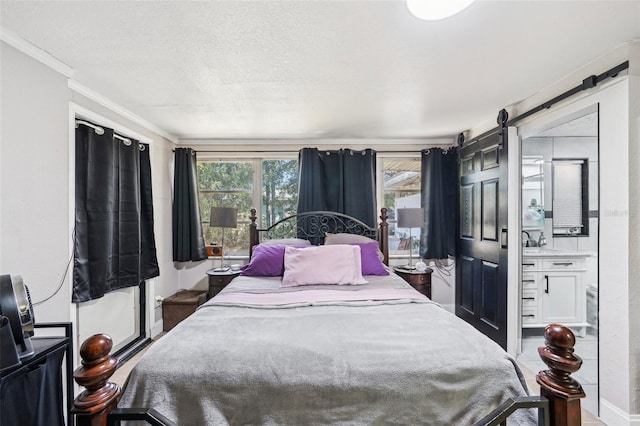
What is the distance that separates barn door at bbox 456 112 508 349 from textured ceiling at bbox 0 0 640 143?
22.6 inches

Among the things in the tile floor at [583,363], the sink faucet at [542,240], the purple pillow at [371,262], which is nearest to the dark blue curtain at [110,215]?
the purple pillow at [371,262]

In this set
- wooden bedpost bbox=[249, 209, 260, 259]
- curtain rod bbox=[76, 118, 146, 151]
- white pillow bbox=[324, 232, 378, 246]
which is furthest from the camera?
wooden bedpost bbox=[249, 209, 260, 259]

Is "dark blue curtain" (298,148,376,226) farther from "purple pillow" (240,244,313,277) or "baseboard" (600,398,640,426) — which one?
"baseboard" (600,398,640,426)

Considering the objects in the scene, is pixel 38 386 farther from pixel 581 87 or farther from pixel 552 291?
pixel 552 291

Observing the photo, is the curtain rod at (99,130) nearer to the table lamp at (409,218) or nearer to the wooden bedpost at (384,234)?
the wooden bedpost at (384,234)

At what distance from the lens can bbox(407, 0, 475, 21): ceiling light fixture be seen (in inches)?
53.1

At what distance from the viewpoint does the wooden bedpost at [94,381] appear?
1.03 meters

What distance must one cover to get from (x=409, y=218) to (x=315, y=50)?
239cm

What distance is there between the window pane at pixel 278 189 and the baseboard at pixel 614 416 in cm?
339

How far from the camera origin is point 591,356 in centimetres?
313

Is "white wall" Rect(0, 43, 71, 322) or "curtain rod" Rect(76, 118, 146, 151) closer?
"white wall" Rect(0, 43, 71, 322)

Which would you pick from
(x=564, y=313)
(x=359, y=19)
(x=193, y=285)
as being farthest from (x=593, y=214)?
(x=193, y=285)

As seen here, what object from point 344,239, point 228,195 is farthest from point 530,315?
point 228,195

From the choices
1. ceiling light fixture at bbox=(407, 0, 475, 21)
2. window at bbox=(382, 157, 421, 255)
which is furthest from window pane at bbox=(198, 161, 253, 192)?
ceiling light fixture at bbox=(407, 0, 475, 21)
